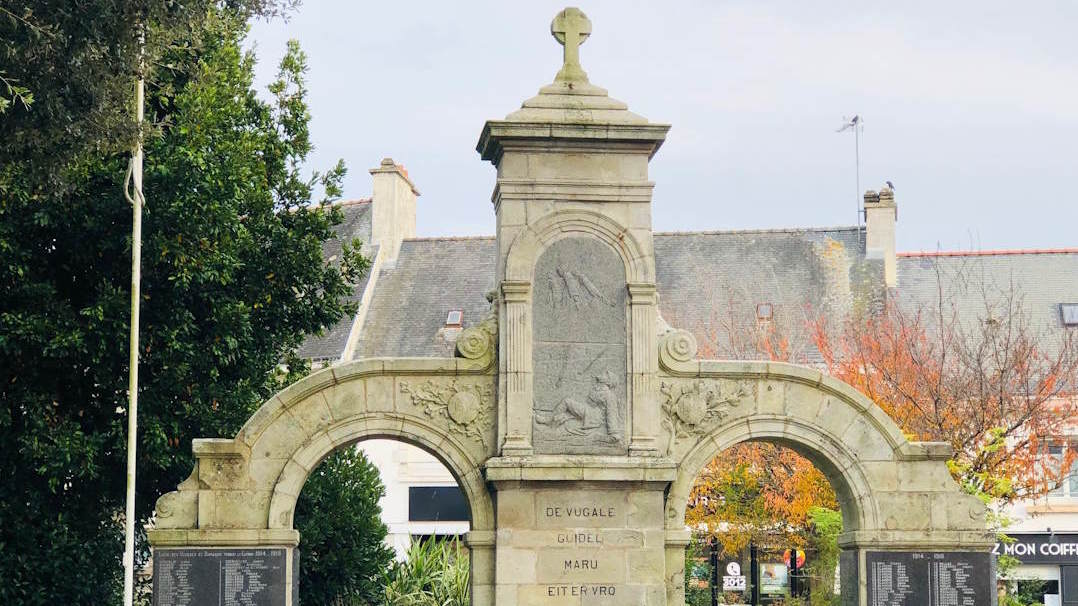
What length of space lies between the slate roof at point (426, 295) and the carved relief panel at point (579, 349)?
69.0 feet

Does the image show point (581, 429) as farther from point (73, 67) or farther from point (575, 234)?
point (73, 67)

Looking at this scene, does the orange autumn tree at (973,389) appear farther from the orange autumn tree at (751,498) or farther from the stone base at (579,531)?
the stone base at (579,531)

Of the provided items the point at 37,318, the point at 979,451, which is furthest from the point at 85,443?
the point at 979,451

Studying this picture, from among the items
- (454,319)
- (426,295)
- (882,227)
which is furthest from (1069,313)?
(426,295)

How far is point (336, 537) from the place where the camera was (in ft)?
69.4

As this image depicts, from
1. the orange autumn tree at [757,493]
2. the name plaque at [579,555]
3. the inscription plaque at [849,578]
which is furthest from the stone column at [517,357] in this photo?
the orange autumn tree at [757,493]

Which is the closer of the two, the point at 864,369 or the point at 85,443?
the point at 85,443

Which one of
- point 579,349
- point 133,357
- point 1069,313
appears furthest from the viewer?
point 1069,313

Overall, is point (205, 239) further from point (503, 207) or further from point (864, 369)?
point (864, 369)

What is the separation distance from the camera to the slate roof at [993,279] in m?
36.5

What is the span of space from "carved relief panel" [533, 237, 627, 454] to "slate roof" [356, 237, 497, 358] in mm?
21042

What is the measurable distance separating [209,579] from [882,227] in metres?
25.6

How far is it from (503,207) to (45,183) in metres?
4.23

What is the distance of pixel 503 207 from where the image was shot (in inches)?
601
